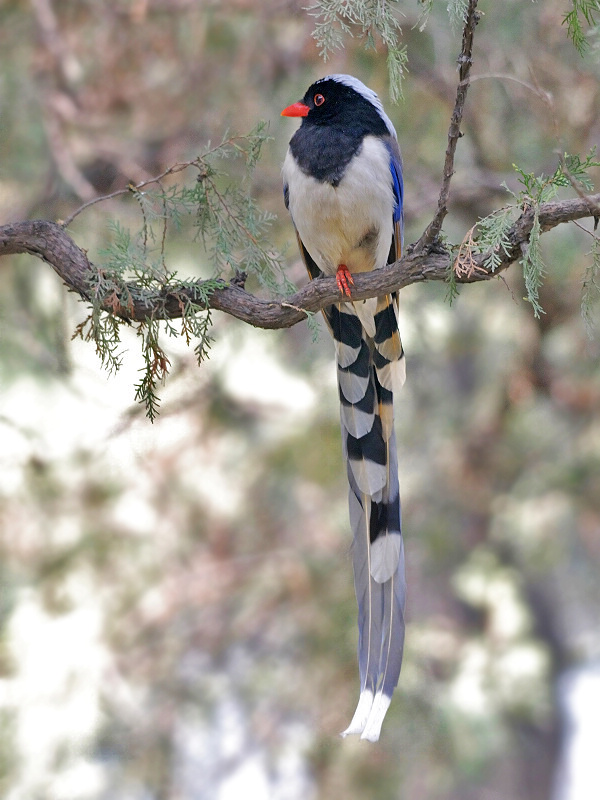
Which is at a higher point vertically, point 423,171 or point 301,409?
point 423,171

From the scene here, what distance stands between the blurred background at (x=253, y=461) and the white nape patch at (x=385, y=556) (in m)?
1.14

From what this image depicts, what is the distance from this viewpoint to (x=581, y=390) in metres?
4.39

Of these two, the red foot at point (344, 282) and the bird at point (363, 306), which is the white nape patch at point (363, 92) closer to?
the bird at point (363, 306)

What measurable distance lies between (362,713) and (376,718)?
4cm

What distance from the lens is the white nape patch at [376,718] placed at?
1.65 meters

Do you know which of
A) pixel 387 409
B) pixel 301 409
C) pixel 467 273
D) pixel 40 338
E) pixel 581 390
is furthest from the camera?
pixel 581 390

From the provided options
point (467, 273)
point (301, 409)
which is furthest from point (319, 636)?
point (467, 273)

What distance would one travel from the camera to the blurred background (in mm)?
3355

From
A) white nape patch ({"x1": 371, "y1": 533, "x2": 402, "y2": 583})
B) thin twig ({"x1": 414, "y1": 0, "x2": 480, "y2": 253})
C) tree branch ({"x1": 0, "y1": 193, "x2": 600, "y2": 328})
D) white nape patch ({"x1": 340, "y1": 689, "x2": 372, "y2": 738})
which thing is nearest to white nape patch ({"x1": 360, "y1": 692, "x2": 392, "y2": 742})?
white nape patch ({"x1": 340, "y1": 689, "x2": 372, "y2": 738})

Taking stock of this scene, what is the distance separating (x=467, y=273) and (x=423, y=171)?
2.51 m

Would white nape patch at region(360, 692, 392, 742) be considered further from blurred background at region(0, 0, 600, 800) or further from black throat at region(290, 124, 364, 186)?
blurred background at region(0, 0, 600, 800)

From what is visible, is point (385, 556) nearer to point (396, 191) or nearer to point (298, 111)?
point (396, 191)

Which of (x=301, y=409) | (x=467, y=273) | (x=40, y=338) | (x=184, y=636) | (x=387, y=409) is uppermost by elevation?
(x=301, y=409)

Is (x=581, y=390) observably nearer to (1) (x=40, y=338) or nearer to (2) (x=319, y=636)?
(2) (x=319, y=636)
